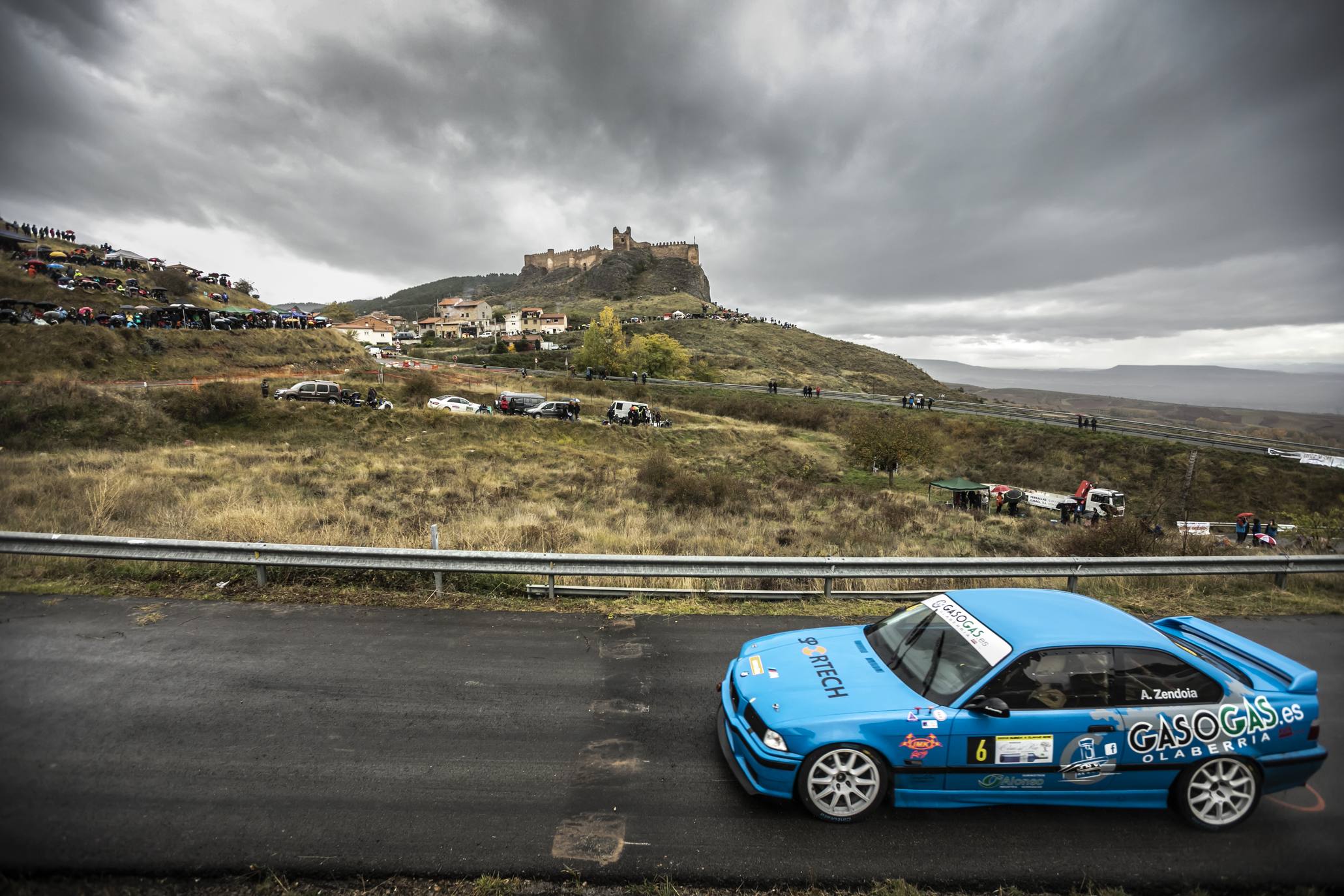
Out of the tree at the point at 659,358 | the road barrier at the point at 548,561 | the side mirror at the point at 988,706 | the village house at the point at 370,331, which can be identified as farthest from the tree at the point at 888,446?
the village house at the point at 370,331

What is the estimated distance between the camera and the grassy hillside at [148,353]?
29.7 m

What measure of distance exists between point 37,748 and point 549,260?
190m

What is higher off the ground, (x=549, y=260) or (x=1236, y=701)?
(x=549, y=260)

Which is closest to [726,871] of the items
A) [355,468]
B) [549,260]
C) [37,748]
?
[37,748]

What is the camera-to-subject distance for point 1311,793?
4.21m

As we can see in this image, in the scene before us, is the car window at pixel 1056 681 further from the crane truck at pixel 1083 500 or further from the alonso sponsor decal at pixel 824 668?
the crane truck at pixel 1083 500

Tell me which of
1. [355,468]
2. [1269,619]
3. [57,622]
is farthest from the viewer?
[355,468]

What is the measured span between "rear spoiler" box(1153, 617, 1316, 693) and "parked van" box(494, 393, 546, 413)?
3230cm

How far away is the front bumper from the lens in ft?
12.7

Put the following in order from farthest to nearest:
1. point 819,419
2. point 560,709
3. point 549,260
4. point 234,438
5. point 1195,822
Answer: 1. point 549,260
2. point 819,419
3. point 234,438
4. point 560,709
5. point 1195,822

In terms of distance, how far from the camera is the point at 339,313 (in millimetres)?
115562

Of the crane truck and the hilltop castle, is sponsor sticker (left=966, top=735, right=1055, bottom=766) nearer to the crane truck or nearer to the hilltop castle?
the crane truck

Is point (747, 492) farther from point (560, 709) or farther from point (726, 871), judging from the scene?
point (726, 871)

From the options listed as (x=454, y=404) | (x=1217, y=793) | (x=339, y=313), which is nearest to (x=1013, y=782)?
(x=1217, y=793)
